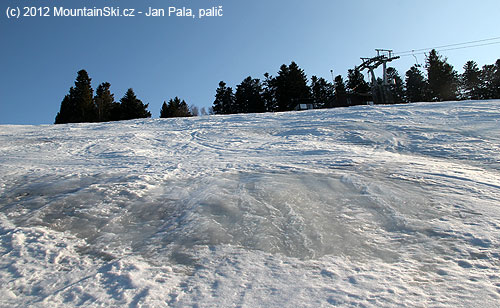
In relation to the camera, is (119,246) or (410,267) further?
(119,246)

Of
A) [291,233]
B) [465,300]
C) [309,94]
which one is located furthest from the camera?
[309,94]

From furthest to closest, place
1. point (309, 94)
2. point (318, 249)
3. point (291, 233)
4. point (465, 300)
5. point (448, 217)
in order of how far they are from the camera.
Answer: point (309, 94), point (448, 217), point (291, 233), point (318, 249), point (465, 300)

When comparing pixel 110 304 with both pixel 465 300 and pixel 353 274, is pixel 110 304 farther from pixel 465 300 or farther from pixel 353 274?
pixel 465 300

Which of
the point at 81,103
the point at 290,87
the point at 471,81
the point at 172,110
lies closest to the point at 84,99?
the point at 81,103

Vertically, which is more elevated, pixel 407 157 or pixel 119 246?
pixel 407 157

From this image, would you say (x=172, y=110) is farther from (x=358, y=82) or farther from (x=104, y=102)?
(x=358, y=82)

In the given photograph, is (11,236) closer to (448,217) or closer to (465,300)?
(465,300)

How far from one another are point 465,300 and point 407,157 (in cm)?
420

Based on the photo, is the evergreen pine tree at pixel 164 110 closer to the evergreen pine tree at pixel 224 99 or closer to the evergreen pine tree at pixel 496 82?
the evergreen pine tree at pixel 224 99

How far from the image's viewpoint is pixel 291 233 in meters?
2.78

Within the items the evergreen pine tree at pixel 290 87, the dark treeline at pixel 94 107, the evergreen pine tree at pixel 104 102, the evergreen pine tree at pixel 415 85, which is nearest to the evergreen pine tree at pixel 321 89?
the evergreen pine tree at pixel 290 87

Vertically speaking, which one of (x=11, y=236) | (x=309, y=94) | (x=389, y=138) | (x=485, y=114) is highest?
(x=309, y=94)

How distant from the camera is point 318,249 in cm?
251

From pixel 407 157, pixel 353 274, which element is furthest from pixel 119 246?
pixel 407 157
